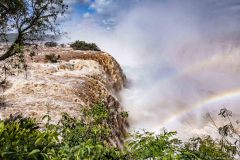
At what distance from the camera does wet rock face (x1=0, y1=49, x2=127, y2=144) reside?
911 inches

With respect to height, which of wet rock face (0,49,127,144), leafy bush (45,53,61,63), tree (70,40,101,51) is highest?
tree (70,40,101,51)

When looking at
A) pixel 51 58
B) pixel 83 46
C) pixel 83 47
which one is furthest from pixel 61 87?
pixel 83 46

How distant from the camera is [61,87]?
27.8 meters

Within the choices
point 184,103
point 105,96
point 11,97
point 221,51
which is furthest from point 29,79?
point 221,51

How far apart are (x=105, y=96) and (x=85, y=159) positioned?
91.3ft

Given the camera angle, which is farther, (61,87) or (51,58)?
(51,58)

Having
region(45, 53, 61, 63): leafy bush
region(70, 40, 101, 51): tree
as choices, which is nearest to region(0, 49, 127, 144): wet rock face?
region(45, 53, 61, 63): leafy bush

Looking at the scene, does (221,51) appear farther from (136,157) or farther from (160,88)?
(136,157)

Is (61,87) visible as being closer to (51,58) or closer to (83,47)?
(51,58)

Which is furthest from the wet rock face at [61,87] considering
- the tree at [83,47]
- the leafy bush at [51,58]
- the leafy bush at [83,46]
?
the leafy bush at [83,46]

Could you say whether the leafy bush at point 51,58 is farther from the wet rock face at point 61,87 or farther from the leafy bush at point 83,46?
the leafy bush at point 83,46

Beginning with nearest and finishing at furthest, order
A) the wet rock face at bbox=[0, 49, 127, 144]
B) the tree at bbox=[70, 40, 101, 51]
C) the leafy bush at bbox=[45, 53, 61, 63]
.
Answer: the wet rock face at bbox=[0, 49, 127, 144], the leafy bush at bbox=[45, 53, 61, 63], the tree at bbox=[70, 40, 101, 51]

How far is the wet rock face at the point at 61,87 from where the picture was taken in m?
23.1

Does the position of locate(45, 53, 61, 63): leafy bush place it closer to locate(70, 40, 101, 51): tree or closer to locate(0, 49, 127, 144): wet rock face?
locate(0, 49, 127, 144): wet rock face
